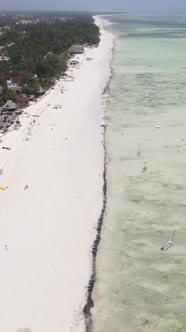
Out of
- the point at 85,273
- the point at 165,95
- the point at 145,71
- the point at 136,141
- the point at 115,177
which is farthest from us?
the point at 145,71

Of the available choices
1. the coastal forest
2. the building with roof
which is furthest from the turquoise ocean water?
the building with roof

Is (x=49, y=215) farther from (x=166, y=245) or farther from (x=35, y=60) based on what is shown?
(x=35, y=60)

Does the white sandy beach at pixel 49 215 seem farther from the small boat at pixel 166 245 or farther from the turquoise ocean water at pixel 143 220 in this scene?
the small boat at pixel 166 245

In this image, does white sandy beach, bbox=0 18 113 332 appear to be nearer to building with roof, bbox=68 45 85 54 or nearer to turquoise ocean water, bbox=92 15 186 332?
turquoise ocean water, bbox=92 15 186 332

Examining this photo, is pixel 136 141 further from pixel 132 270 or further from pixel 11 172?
pixel 132 270

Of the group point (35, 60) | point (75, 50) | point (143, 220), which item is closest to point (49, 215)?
point (143, 220)

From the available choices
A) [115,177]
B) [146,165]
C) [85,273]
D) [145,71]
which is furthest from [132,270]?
[145,71]
